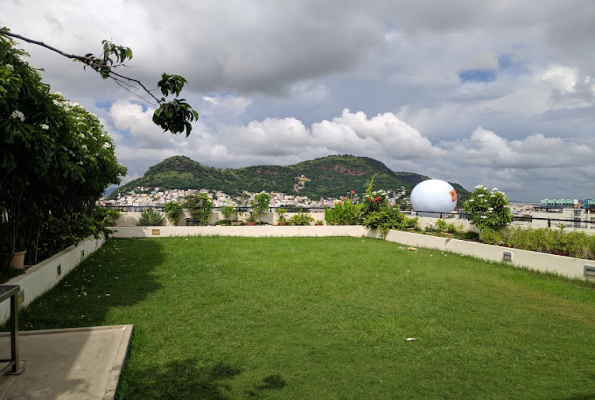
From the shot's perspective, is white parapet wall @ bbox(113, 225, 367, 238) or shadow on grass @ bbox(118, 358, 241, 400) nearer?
shadow on grass @ bbox(118, 358, 241, 400)

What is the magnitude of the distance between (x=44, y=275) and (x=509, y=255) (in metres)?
10.5

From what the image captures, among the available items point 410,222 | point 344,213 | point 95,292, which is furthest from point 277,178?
point 95,292

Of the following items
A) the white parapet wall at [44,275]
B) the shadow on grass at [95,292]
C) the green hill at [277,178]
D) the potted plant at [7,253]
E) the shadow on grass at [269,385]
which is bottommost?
the shadow on grass at [269,385]

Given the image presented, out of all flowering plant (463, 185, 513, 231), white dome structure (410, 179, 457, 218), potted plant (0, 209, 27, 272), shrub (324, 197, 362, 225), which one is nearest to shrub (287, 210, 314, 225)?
shrub (324, 197, 362, 225)

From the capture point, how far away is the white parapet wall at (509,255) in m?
8.05

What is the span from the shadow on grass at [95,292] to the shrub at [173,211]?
614cm

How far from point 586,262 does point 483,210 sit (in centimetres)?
360

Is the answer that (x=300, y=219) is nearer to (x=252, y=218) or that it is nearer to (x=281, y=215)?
(x=281, y=215)

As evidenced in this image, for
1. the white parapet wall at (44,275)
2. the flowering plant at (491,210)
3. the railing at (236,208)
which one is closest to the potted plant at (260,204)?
the railing at (236,208)

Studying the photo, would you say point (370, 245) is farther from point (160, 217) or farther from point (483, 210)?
point (160, 217)

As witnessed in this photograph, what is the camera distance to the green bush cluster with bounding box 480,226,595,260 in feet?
27.2

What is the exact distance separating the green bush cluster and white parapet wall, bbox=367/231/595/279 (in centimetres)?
44

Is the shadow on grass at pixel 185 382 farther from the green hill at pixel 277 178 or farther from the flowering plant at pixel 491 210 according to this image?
the green hill at pixel 277 178

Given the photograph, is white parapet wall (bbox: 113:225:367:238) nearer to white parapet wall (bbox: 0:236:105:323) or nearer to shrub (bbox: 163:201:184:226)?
shrub (bbox: 163:201:184:226)
